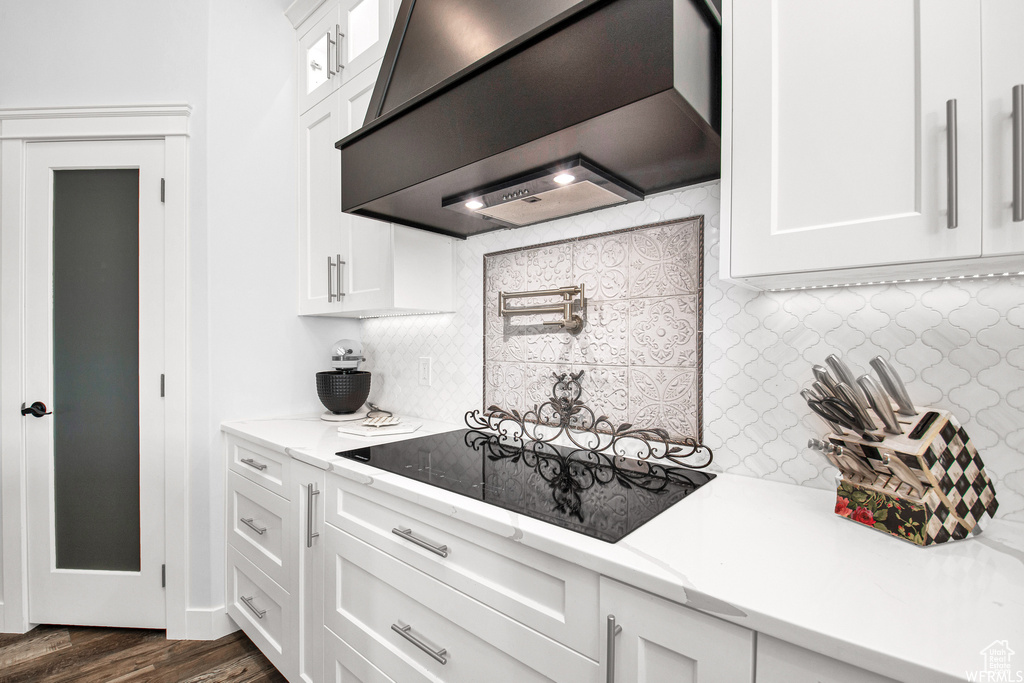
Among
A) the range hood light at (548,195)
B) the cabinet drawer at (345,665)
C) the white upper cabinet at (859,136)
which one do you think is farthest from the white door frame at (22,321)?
the white upper cabinet at (859,136)

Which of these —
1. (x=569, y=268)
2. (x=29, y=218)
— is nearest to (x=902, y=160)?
(x=569, y=268)

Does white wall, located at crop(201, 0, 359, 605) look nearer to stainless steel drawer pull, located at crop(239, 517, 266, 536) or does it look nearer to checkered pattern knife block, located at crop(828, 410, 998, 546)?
stainless steel drawer pull, located at crop(239, 517, 266, 536)

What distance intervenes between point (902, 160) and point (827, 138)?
0.12 m

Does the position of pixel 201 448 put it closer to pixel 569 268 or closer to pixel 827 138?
pixel 569 268

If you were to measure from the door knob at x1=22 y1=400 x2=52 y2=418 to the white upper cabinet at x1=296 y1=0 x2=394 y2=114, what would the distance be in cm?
179

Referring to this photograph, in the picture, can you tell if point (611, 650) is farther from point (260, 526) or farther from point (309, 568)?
point (260, 526)

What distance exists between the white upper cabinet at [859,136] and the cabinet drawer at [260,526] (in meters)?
1.68

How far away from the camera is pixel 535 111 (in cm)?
103

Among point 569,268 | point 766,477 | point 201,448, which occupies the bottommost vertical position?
point 201,448

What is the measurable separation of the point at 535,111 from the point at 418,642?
129cm

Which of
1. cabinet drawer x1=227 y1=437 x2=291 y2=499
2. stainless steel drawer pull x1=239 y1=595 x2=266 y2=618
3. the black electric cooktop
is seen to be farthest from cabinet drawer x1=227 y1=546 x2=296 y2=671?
the black electric cooktop

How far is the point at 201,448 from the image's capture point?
205 centimetres

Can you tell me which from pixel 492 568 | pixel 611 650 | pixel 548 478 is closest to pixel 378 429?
pixel 548 478

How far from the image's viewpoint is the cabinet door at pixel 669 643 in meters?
0.66
